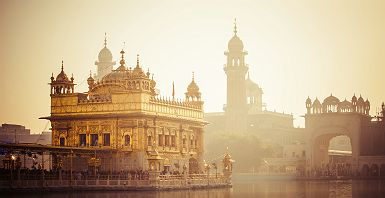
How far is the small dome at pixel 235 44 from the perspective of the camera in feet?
416

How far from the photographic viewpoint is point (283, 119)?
139000 mm

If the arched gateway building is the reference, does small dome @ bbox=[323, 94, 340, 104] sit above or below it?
above

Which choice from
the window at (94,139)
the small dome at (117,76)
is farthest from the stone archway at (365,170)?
the window at (94,139)

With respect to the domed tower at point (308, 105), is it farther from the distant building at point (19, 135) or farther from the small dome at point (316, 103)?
the distant building at point (19, 135)

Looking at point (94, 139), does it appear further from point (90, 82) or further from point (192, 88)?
point (192, 88)

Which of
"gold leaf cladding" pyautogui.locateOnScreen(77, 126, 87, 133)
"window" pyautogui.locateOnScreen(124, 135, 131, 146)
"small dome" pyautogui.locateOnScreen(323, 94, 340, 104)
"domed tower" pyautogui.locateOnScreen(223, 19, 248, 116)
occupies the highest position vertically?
"domed tower" pyautogui.locateOnScreen(223, 19, 248, 116)

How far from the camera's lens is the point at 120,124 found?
60.7 m

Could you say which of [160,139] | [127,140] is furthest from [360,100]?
[127,140]

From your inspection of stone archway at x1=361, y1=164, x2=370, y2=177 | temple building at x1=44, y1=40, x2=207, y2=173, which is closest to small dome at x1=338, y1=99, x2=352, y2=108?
stone archway at x1=361, y1=164, x2=370, y2=177

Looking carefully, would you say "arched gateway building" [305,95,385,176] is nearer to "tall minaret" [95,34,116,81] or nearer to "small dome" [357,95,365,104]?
"small dome" [357,95,365,104]

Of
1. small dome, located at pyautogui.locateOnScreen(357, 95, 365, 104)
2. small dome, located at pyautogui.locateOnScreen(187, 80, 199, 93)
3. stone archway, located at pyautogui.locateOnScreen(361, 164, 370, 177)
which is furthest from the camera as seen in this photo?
small dome, located at pyautogui.locateOnScreen(357, 95, 365, 104)

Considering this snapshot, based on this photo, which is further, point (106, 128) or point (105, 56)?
point (105, 56)

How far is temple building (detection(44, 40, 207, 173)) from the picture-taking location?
6009 cm

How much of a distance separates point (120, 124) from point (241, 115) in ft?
220
